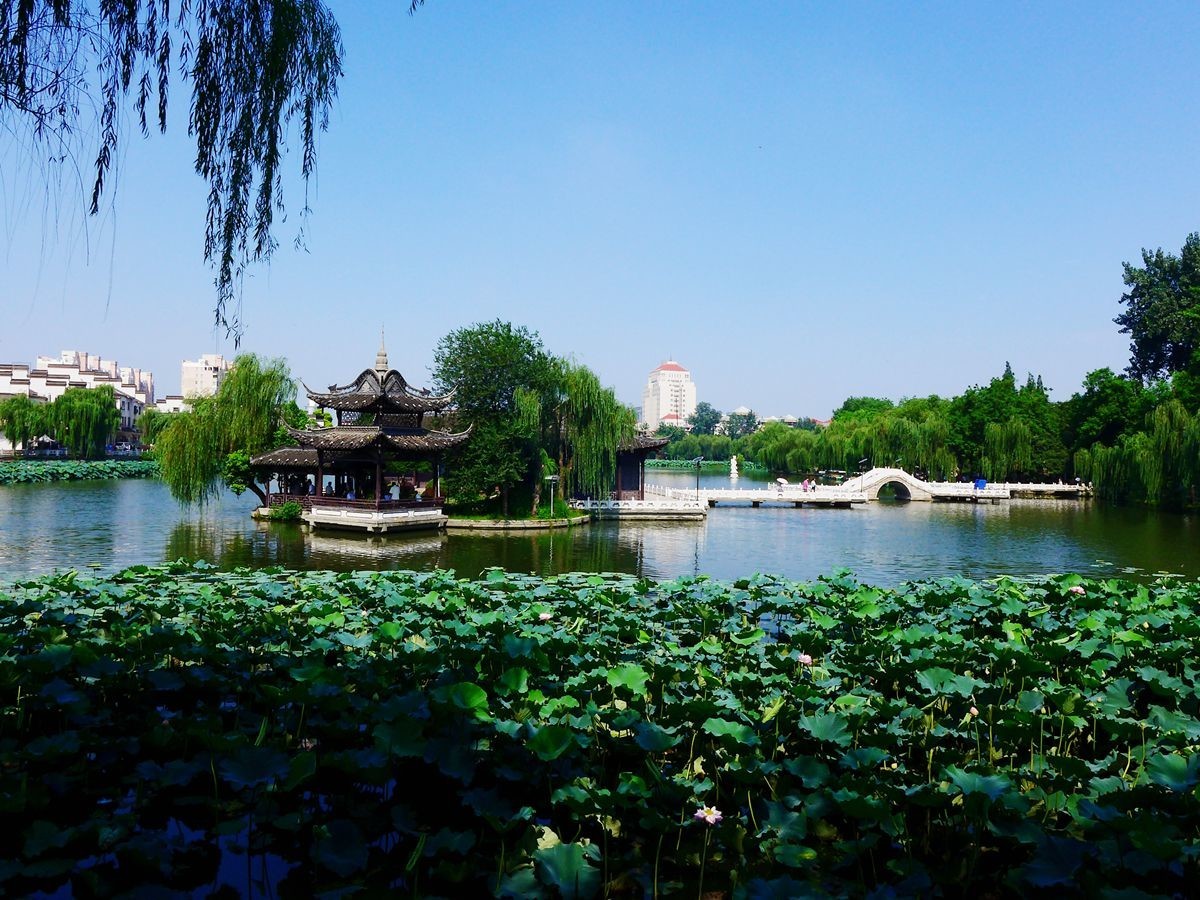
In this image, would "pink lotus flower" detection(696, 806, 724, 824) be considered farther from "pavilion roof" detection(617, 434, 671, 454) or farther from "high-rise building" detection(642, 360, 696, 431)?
"high-rise building" detection(642, 360, 696, 431)

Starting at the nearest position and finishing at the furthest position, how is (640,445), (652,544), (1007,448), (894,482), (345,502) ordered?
(652,544) < (345,502) < (640,445) < (894,482) < (1007,448)

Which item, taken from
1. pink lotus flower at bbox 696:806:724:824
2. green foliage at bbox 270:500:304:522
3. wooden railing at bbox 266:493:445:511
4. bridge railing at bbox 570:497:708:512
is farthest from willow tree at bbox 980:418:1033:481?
pink lotus flower at bbox 696:806:724:824

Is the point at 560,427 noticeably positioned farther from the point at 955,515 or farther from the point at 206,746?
the point at 206,746

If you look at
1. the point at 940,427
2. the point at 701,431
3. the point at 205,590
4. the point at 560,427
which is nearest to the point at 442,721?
the point at 205,590

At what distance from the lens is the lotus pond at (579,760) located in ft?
8.58

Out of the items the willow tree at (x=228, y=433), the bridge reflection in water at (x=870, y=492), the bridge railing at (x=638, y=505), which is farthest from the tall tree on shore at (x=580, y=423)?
the willow tree at (x=228, y=433)

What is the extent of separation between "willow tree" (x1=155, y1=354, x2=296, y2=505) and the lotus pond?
1562cm

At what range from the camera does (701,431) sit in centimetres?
9519

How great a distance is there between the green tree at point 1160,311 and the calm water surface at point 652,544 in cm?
1636

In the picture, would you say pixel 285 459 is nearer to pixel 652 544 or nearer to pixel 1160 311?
pixel 652 544

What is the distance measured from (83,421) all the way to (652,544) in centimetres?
3584

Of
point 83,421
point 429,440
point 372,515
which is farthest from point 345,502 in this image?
point 83,421

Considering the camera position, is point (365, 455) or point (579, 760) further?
point (365, 455)

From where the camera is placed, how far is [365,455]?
20578 millimetres
